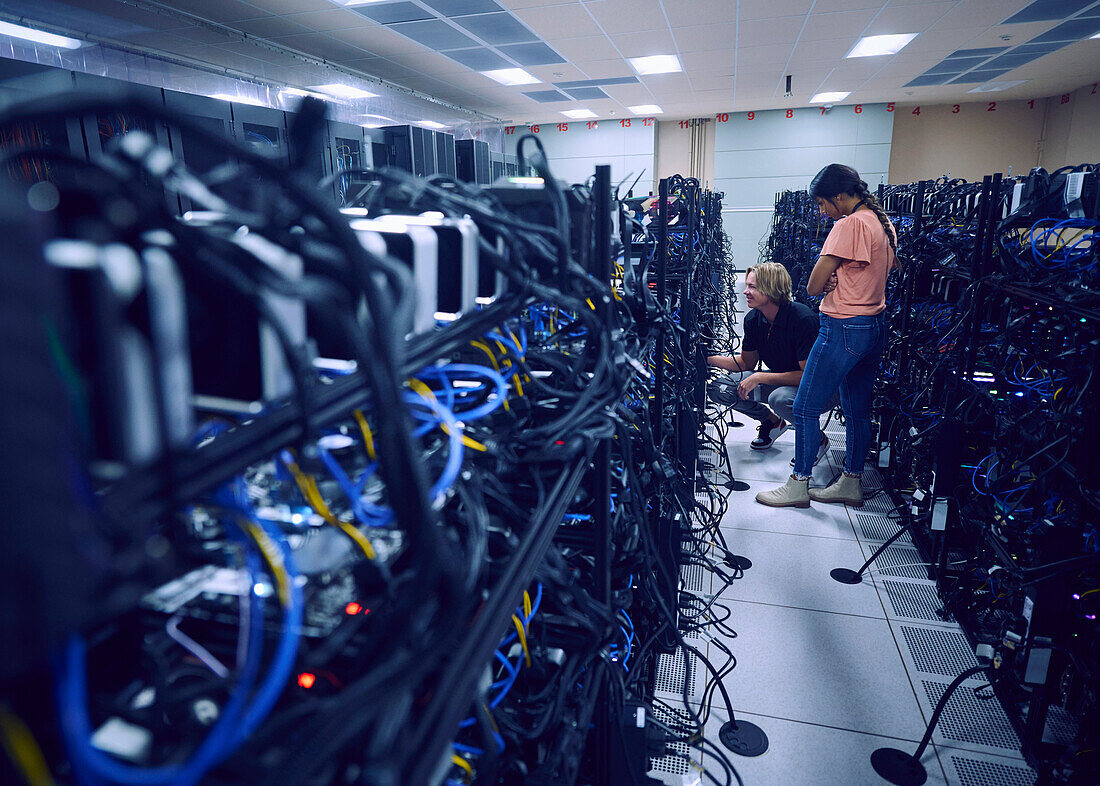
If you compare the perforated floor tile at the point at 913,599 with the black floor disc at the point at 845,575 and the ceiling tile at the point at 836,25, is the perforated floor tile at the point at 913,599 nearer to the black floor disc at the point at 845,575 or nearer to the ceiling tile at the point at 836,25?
the black floor disc at the point at 845,575

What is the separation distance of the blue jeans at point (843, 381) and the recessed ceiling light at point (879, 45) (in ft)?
17.1

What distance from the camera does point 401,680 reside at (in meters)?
0.39

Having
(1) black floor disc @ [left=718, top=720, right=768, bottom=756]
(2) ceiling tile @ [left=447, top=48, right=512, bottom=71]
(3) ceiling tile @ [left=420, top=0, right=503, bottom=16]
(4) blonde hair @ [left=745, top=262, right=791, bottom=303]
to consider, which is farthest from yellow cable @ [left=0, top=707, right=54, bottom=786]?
(2) ceiling tile @ [left=447, top=48, right=512, bottom=71]

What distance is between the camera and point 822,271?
2.71 metres

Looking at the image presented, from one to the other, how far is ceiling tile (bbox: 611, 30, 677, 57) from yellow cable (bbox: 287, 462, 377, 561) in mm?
6527

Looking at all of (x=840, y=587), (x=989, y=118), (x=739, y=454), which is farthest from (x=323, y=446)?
(x=989, y=118)

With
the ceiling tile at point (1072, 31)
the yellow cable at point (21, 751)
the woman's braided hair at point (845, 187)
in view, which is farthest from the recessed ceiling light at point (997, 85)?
the yellow cable at point (21, 751)

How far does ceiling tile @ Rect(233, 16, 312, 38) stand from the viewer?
548cm

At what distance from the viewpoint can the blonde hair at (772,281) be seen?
321cm

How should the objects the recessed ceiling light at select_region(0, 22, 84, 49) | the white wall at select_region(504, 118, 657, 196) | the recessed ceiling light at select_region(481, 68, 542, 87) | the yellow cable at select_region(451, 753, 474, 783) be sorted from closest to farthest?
the yellow cable at select_region(451, 753, 474, 783) → the recessed ceiling light at select_region(0, 22, 84, 49) → the recessed ceiling light at select_region(481, 68, 542, 87) → the white wall at select_region(504, 118, 657, 196)

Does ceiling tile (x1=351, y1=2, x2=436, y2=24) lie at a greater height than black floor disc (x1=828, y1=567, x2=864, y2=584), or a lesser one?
greater

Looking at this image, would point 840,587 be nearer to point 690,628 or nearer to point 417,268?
point 690,628

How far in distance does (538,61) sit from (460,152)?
478cm

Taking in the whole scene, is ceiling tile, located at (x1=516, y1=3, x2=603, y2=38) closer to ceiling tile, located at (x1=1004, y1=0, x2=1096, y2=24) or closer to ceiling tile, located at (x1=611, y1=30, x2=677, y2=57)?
ceiling tile, located at (x1=611, y1=30, x2=677, y2=57)
